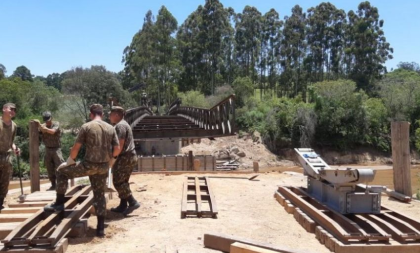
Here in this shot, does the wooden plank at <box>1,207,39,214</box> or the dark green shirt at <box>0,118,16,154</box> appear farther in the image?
the dark green shirt at <box>0,118,16,154</box>

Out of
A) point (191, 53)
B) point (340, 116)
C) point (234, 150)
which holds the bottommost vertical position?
point (234, 150)

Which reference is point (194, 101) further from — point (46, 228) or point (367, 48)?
point (46, 228)

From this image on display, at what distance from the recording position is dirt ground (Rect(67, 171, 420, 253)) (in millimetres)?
5371

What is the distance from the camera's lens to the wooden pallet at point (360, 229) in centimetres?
526

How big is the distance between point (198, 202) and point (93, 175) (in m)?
2.53

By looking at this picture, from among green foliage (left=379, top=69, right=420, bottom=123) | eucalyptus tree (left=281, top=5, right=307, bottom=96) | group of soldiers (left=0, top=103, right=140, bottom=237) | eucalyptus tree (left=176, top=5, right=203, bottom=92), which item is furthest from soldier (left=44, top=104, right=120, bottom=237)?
eucalyptus tree (left=281, top=5, right=307, bottom=96)

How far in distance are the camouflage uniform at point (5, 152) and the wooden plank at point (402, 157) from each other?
325 inches

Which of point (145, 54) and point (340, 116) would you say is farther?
point (145, 54)

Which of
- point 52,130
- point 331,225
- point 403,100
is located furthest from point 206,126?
point 403,100

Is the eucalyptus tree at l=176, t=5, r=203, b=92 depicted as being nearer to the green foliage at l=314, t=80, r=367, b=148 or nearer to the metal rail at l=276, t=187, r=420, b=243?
the green foliage at l=314, t=80, r=367, b=148

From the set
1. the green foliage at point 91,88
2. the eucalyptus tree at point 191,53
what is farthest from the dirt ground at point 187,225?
the eucalyptus tree at point 191,53

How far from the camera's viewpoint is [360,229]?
5.70 m

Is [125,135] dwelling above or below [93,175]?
above

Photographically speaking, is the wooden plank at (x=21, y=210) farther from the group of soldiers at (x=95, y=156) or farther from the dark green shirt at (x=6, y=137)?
the dark green shirt at (x=6, y=137)
